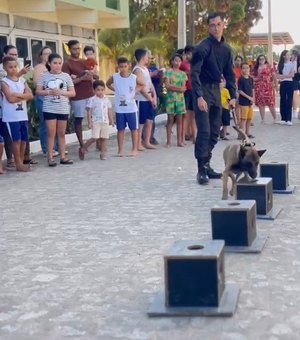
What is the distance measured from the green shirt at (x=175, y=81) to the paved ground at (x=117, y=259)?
2.82 meters

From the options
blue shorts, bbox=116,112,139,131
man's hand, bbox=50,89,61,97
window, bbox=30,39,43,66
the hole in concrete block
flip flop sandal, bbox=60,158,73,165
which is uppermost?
window, bbox=30,39,43,66

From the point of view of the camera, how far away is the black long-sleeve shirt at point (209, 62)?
26.5ft

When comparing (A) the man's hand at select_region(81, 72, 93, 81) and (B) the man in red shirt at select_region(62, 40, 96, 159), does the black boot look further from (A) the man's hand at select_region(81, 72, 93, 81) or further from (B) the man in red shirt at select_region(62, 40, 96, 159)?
(A) the man's hand at select_region(81, 72, 93, 81)

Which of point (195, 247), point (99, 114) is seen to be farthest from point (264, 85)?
point (195, 247)

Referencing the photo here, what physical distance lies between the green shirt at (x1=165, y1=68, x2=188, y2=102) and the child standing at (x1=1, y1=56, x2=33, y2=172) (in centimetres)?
319

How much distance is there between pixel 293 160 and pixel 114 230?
499 cm

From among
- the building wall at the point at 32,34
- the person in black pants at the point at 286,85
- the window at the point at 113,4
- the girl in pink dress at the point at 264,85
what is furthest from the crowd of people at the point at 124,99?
the window at the point at 113,4

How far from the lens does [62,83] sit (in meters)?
10.0

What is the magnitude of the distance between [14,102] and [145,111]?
2945mm

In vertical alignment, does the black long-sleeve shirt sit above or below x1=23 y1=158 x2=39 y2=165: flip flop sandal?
above

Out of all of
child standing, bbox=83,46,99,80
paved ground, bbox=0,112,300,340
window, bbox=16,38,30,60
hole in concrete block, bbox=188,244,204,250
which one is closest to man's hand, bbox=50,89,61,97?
paved ground, bbox=0,112,300,340

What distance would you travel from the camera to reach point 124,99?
11.0 metres

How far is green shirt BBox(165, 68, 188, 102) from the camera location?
1206 cm

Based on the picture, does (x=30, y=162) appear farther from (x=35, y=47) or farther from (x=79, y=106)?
(x=35, y=47)
